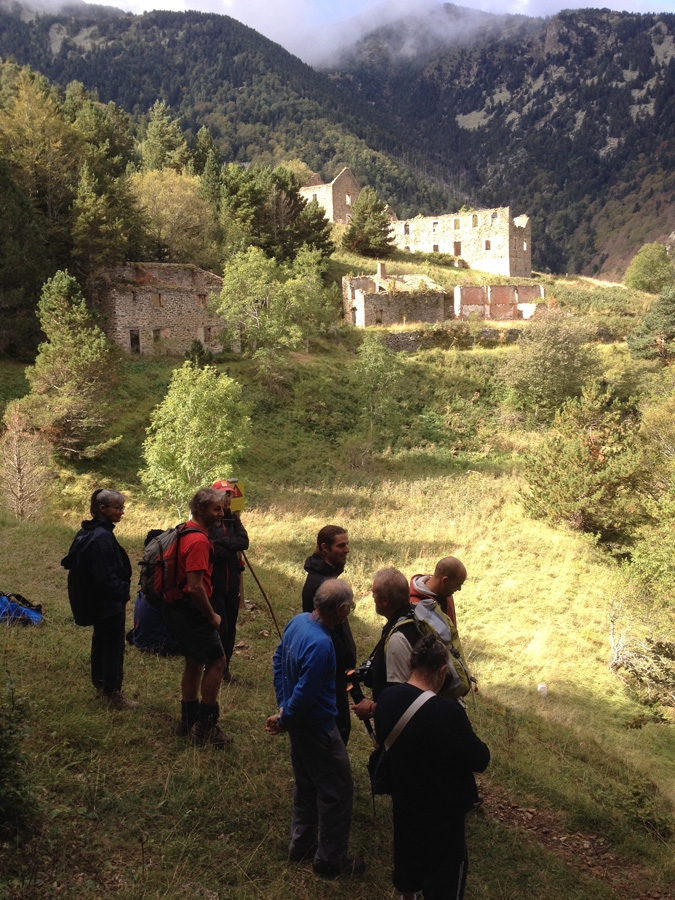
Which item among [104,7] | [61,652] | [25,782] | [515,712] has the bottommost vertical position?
[515,712]

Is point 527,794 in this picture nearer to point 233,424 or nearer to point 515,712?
point 515,712

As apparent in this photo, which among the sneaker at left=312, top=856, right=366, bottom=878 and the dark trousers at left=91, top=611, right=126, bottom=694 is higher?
the dark trousers at left=91, top=611, right=126, bottom=694

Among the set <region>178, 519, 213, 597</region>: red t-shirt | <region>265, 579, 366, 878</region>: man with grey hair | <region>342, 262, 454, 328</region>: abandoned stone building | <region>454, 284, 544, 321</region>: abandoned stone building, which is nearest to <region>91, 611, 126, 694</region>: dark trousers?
<region>178, 519, 213, 597</region>: red t-shirt

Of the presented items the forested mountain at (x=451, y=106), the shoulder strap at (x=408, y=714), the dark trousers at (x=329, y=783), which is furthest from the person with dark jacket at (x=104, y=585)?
the forested mountain at (x=451, y=106)

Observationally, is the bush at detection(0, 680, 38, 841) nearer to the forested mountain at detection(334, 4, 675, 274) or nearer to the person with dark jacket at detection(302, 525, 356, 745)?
the person with dark jacket at detection(302, 525, 356, 745)

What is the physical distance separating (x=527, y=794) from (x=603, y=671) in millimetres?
5727

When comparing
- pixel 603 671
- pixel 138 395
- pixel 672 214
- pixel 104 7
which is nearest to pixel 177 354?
pixel 138 395

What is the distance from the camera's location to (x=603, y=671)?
34.7 feet

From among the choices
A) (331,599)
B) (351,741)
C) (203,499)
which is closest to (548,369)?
(351,741)

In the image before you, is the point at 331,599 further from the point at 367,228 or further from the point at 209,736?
the point at 367,228

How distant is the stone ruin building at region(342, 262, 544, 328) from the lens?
1388 inches

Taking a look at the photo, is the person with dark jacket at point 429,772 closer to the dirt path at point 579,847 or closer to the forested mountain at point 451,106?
the dirt path at point 579,847

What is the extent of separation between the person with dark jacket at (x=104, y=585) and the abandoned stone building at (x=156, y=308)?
2372cm

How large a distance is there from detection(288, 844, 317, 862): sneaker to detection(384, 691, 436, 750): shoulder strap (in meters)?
1.24
